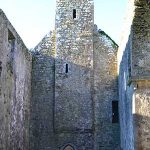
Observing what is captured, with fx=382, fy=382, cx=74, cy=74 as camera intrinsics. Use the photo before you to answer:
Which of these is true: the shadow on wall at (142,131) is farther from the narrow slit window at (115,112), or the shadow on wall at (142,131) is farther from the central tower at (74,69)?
the narrow slit window at (115,112)

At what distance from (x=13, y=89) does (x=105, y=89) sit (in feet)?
13.5

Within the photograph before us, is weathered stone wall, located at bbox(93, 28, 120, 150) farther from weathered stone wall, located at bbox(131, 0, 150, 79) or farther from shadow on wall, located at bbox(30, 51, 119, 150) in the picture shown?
weathered stone wall, located at bbox(131, 0, 150, 79)

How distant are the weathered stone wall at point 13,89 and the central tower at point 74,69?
1.26m

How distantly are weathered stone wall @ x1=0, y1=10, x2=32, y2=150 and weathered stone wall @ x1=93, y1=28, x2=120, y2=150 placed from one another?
8.73 ft

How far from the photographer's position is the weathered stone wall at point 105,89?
14.5 m

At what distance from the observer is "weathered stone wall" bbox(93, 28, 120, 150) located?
572 inches

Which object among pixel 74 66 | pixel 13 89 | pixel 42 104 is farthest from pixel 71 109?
pixel 13 89

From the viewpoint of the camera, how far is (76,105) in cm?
1475

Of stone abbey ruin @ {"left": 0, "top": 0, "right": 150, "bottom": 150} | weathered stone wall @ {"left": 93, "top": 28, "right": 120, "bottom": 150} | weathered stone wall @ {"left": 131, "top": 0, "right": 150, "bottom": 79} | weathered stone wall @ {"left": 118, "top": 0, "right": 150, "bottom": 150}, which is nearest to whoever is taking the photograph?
weathered stone wall @ {"left": 118, "top": 0, "right": 150, "bottom": 150}

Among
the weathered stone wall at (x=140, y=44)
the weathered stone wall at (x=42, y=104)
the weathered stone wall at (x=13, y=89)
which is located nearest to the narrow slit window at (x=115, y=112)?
the weathered stone wall at (x=42, y=104)

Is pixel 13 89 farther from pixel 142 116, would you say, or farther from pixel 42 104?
pixel 142 116

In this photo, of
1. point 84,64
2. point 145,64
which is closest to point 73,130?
point 84,64

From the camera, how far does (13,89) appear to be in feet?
40.6

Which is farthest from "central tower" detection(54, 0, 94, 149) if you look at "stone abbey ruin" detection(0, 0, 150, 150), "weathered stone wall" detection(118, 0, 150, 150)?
"weathered stone wall" detection(118, 0, 150, 150)
